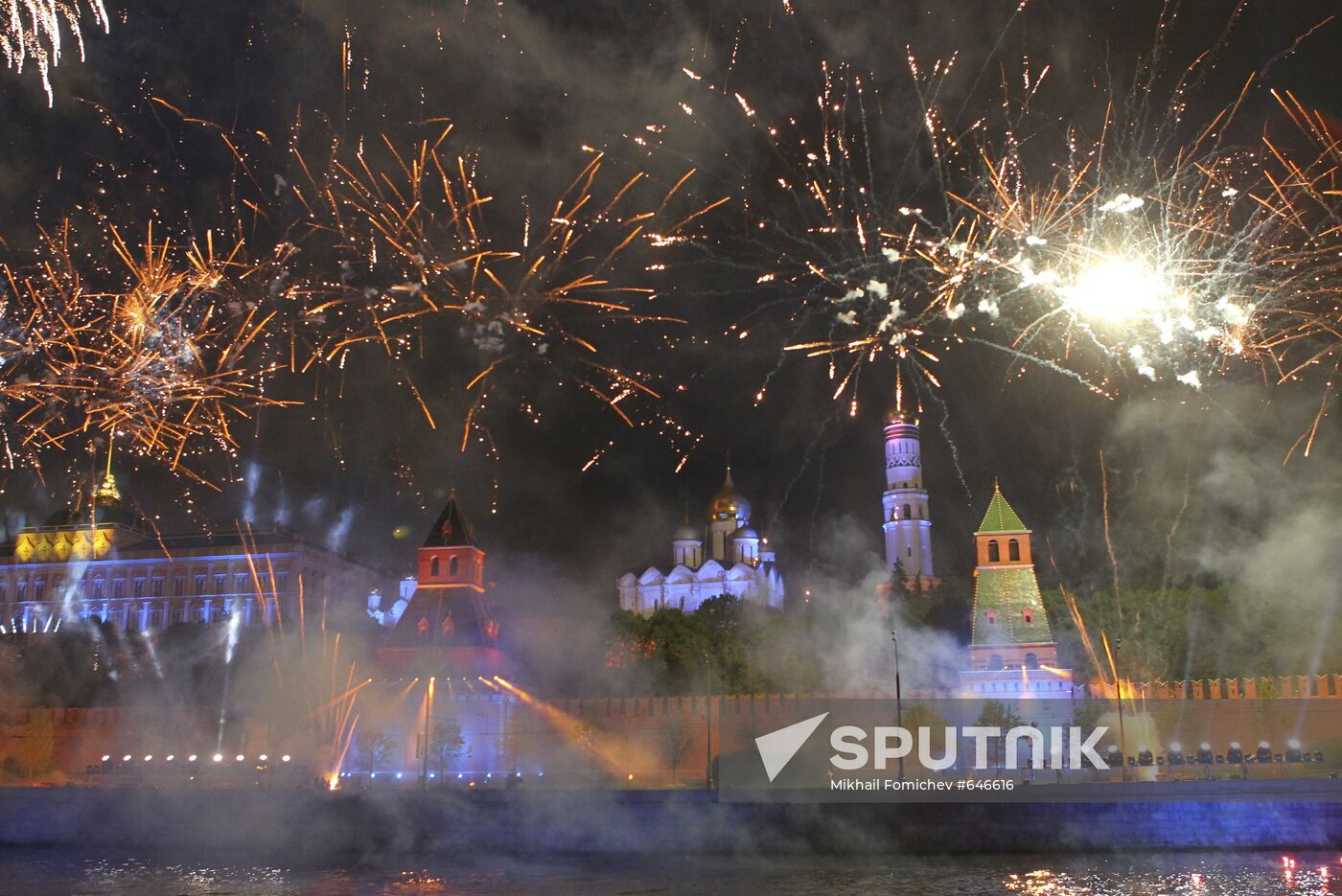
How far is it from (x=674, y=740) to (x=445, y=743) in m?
6.65

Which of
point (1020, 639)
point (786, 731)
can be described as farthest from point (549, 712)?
point (1020, 639)

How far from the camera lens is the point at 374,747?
34.7 metres

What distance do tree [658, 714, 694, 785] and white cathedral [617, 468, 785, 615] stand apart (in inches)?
1068

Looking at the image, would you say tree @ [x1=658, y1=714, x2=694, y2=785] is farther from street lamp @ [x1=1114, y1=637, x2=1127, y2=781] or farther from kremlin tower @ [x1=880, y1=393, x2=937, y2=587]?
kremlin tower @ [x1=880, y1=393, x2=937, y2=587]

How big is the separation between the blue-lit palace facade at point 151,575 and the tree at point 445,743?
1212 inches

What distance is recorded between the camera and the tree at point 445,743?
34.4 metres

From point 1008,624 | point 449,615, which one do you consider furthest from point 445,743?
point 1008,624

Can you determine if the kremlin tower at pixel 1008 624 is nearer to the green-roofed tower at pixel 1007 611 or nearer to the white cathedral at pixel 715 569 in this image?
the green-roofed tower at pixel 1007 611

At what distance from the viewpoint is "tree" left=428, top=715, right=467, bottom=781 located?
34.4 metres

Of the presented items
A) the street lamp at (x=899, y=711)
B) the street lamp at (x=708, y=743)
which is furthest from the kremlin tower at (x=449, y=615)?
the street lamp at (x=899, y=711)

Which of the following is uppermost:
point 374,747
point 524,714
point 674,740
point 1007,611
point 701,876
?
point 1007,611

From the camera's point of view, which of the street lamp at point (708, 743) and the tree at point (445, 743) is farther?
the tree at point (445, 743)

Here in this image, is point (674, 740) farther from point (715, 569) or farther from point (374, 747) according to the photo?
point (715, 569)

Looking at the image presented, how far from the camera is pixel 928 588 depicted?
54.7 meters
